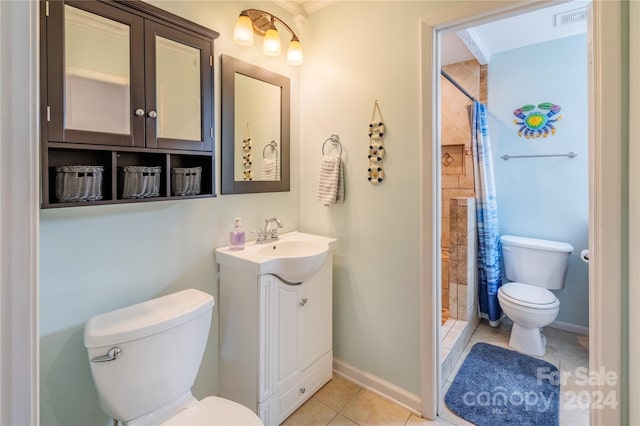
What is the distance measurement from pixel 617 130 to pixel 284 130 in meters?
1.68

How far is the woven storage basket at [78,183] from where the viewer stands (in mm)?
1128

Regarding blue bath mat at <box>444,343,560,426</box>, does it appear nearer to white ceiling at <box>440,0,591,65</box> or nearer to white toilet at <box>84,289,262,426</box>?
white toilet at <box>84,289,262,426</box>

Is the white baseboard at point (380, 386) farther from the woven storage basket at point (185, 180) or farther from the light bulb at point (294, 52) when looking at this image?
the light bulb at point (294, 52)

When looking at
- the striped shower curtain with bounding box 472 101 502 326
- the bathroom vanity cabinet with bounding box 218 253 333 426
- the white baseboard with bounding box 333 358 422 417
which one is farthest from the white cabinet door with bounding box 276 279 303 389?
the striped shower curtain with bounding box 472 101 502 326

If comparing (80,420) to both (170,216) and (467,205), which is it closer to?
(170,216)

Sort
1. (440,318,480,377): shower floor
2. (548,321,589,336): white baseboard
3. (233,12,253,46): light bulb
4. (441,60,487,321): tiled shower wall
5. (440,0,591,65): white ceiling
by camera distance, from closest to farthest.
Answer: (233,12,253,46): light bulb
(440,318,480,377): shower floor
(440,0,591,65): white ceiling
(548,321,589,336): white baseboard
(441,60,487,321): tiled shower wall

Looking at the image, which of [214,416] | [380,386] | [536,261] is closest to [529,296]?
[536,261]

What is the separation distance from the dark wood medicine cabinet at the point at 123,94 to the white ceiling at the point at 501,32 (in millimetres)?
903

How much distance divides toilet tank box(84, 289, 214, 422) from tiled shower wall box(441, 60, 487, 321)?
2.24m

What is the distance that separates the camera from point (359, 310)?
80.7 inches

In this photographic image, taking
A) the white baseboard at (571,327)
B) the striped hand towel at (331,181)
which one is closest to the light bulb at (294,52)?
the striped hand towel at (331,181)

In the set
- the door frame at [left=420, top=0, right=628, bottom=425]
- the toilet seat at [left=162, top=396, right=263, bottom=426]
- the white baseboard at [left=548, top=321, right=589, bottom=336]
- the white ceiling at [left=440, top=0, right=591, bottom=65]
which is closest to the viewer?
the door frame at [left=420, top=0, right=628, bottom=425]


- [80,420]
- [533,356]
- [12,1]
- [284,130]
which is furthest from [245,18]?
[533,356]

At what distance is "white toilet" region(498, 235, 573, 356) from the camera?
7.49ft
